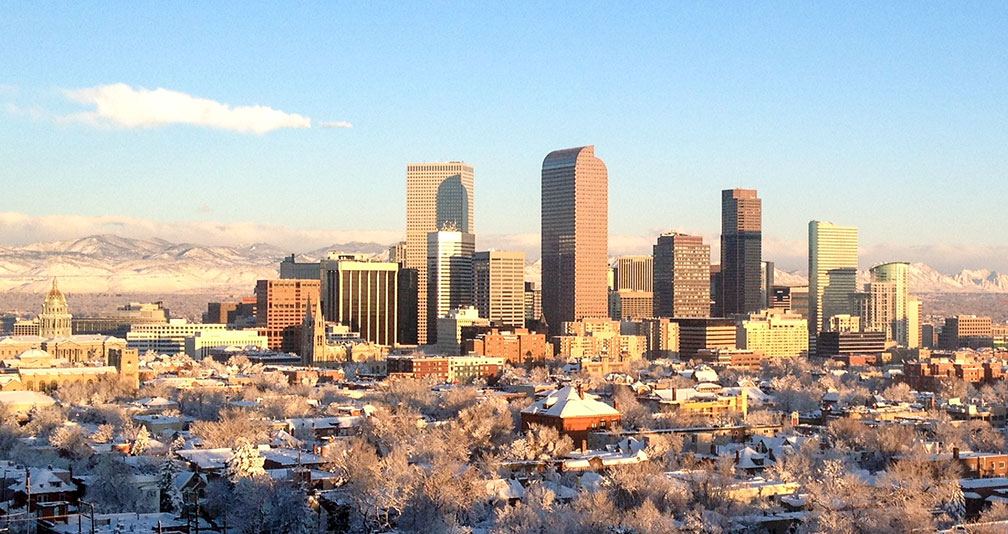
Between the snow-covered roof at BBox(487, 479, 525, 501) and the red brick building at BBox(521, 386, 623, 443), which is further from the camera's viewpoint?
the red brick building at BBox(521, 386, 623, 443)

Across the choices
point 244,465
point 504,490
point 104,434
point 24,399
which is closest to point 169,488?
point 244,465

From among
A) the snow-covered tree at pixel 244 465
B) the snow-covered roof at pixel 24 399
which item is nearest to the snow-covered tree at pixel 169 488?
the snow-covered tree at pixel 244 465

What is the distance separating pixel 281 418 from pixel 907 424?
1539 inches

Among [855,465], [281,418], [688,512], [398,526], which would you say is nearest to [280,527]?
[398,526]

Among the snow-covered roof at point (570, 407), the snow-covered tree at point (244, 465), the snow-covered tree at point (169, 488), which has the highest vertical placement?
the snow-covered roof at point (570, 407)

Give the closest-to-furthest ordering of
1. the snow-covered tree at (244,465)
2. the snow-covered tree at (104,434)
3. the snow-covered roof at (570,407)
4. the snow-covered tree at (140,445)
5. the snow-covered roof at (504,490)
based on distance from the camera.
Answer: the snow-covered roof at (504,490), the snow-covered tree at (244,465), the snow-covered tree at (140,445), the snow-covered tree at (104,434), the snow-covered roof at (570,407)

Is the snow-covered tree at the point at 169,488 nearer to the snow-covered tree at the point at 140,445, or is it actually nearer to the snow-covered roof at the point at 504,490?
the snow-covered tree at the point at 140,445

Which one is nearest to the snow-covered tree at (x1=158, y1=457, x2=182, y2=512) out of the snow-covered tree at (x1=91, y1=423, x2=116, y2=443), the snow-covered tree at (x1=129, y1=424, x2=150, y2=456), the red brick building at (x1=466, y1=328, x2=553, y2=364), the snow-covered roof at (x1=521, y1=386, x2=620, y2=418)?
the snow-covered tree at (x1=129, y1=424, x2=150, y2=456)

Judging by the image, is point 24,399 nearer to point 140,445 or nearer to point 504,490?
point 140,445

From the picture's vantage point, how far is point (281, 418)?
4038 inches

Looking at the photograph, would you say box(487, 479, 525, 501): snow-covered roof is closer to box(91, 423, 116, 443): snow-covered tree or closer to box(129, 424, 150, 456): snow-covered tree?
box(129, 424, 150, 456): snow-covered tree

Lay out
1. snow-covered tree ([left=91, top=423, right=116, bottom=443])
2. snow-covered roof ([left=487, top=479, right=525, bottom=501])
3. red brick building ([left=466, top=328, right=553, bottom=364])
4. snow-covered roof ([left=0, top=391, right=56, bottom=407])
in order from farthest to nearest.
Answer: red brick building ([left=466, top=328, right=553, bottom=364]), snow-covered roof ([left=0, top=391, right=56, bottom=407]), snow-covered tree ([left=91, top=423, right=116, bottom=443]), snow-covered roof ([left=487, top=479, right=525, bottom=501])

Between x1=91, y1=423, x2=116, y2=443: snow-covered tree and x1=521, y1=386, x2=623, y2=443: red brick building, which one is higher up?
x1=521, y1=386, x2=623, y2=443: red brick building

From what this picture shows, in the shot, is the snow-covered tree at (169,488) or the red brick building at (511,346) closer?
the snow-covered tree at (169,488)
